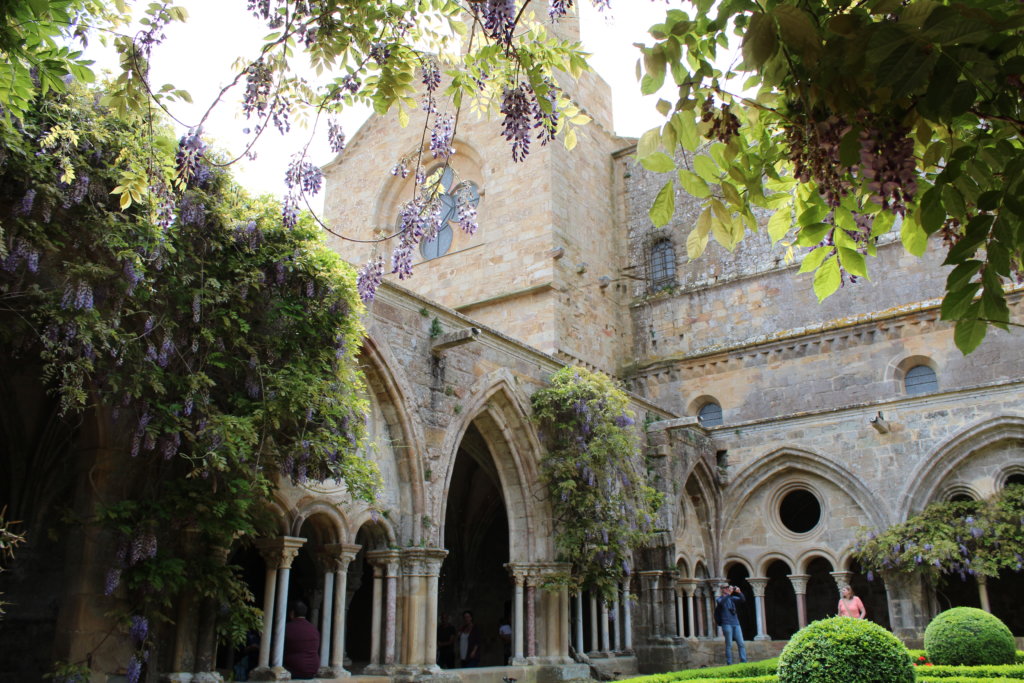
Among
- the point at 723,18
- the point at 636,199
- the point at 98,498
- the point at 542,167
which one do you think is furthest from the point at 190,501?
the point at 636,199

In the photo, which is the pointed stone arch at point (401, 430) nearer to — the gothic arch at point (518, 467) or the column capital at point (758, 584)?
the gothic arch at point (518, 467)

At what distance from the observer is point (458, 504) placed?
1403cm

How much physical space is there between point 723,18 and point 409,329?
7.14 m

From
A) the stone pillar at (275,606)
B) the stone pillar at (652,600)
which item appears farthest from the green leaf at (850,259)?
the stone pillar at (652,600)

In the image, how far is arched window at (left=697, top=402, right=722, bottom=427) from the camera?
1703cm

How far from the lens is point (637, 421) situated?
43.8 ft

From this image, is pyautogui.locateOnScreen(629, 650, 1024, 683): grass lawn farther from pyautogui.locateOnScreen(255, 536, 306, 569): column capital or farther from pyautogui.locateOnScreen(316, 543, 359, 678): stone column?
pyautogui.locateOnScreen(255, 536, 306, 569): column capital

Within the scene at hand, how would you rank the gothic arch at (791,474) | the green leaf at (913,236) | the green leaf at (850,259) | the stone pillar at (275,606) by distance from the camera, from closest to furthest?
the green leaf at (850,259) < the green leaf at (913,236) < the stone pillar at (275,606) < the gothic arch at (791,474)

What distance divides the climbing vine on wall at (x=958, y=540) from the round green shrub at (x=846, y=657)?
576 cm

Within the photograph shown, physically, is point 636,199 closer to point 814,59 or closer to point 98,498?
point 98,498

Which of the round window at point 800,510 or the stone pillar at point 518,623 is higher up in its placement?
the round window at point 800,510

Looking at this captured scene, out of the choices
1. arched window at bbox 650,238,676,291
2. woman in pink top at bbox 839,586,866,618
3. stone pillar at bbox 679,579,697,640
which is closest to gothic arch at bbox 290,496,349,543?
woman in pink top at bbox 839,586,866,618

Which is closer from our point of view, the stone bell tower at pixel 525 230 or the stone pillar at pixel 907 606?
the stone pillar at pixel 907 606

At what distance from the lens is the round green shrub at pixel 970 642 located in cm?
969
